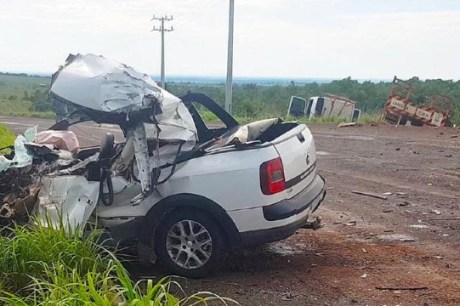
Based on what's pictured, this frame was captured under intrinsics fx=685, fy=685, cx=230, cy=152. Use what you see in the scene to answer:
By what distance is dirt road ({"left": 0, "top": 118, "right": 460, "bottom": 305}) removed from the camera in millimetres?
5586

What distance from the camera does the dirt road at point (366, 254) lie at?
5586 millimetres

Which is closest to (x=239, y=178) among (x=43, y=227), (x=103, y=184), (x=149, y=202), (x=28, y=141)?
(x=149, y=202)

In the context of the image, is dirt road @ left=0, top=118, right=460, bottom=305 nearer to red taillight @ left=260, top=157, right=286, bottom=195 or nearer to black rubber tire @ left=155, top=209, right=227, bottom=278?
black rubber tire @ left=155, top=209, right=227, bottom=278

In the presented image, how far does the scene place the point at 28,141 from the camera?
677 centimetres

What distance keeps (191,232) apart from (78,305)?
89.4 inches

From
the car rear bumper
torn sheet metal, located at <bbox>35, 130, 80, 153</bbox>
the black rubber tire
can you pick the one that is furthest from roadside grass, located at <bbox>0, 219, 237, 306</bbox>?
torn sheet metal, located at <bbox>35, 130, 80, 153</bbox>

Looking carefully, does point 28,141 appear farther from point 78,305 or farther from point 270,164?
point 78,305

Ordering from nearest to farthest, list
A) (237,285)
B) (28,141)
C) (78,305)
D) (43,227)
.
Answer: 1. (78,305)
2. (43,227)
3. (237,285)
4. (28,141)

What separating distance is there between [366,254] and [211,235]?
1.72 m

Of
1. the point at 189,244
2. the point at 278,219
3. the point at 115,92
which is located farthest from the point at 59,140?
the point at 278,219

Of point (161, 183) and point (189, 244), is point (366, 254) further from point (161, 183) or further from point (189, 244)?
point (161, 183)

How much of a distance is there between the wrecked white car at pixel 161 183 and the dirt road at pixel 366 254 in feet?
1.32

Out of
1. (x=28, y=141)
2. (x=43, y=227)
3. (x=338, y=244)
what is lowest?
(x=338, y=244)

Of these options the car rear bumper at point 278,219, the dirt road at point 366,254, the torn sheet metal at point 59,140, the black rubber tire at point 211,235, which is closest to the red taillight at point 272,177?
the car rear bumper at point 278,219
